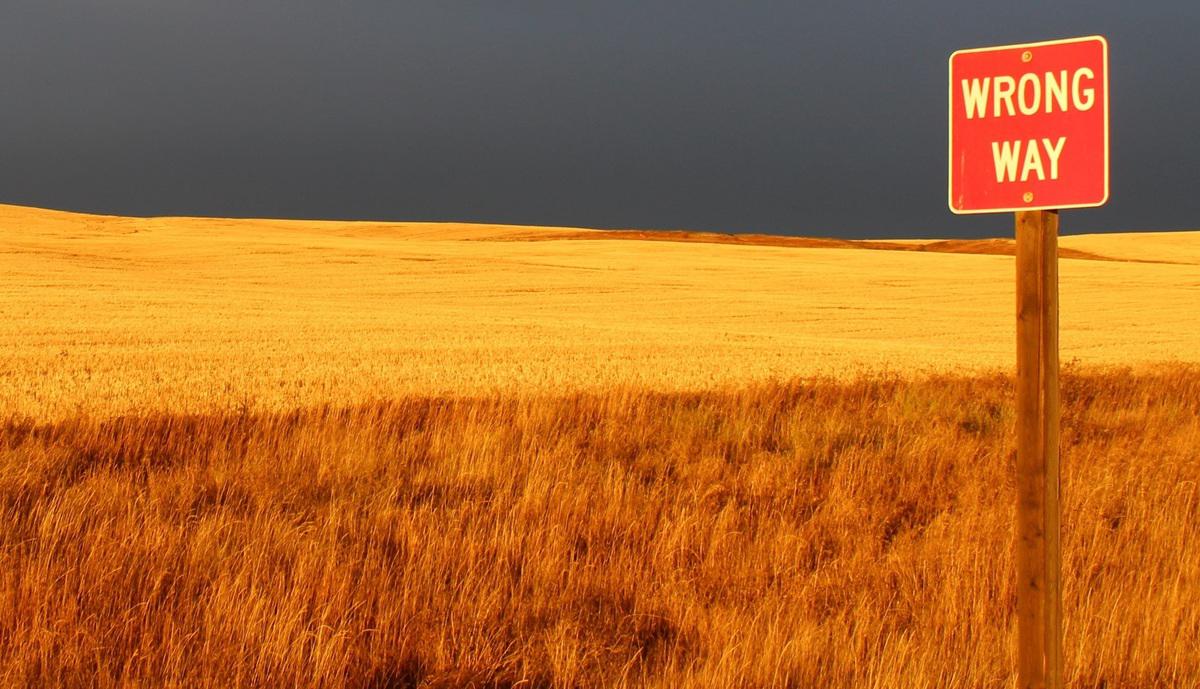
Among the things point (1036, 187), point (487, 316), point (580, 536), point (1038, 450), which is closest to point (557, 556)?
point (580, 536)

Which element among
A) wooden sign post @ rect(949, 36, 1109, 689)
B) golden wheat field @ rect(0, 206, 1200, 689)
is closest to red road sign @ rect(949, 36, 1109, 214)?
wooden sign post @ rect(949, 36, 1109, 689)

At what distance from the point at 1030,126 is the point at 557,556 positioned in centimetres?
272

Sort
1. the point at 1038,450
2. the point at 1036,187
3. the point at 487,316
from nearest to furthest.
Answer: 1. the point at 1036,187
2. the point at 1038,450
3. the point at 487,316

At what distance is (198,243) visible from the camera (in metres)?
52.0

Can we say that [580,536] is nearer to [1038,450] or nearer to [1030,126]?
[1038,450]

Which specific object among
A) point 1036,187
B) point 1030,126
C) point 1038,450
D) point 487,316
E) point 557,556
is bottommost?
point 557,556

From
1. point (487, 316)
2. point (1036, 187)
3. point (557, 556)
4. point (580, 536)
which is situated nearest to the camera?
point (1036, 187)

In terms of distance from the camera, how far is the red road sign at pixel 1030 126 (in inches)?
116

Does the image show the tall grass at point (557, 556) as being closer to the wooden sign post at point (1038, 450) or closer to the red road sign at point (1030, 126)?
the wooden sign post at point (1038, 450)

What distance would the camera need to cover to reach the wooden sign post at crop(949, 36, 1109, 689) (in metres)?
2.96

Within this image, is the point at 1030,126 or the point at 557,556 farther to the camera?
the point at 557,556

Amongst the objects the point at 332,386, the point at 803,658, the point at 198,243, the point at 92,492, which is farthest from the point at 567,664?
the point at 198,243

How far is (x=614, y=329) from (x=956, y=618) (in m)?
22.1

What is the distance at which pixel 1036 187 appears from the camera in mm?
3014
